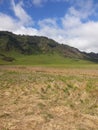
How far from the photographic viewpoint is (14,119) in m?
18.1

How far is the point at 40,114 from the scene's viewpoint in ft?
64.5

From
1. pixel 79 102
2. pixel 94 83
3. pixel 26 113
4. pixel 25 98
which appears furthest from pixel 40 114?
pixel 94 83

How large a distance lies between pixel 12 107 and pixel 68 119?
531 cm

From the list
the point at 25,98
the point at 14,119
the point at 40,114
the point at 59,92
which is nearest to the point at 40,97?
the point at 25,98

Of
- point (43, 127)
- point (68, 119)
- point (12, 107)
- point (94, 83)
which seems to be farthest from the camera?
point (94, 83)

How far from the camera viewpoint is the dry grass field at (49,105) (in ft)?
58.5

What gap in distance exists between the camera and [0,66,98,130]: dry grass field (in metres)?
17.8

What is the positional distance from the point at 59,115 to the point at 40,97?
237 inches

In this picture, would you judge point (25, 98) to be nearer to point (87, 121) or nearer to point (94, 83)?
point (87, 121)

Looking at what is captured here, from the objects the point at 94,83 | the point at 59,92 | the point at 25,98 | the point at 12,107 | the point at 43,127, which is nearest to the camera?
the point at 43,127

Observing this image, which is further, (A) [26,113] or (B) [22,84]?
(B) [22,84]

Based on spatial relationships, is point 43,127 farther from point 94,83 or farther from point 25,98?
point 94,83

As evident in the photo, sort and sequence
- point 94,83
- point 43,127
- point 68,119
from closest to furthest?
point 43,127, point 68,119, point 94,83

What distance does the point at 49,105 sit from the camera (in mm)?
22969
